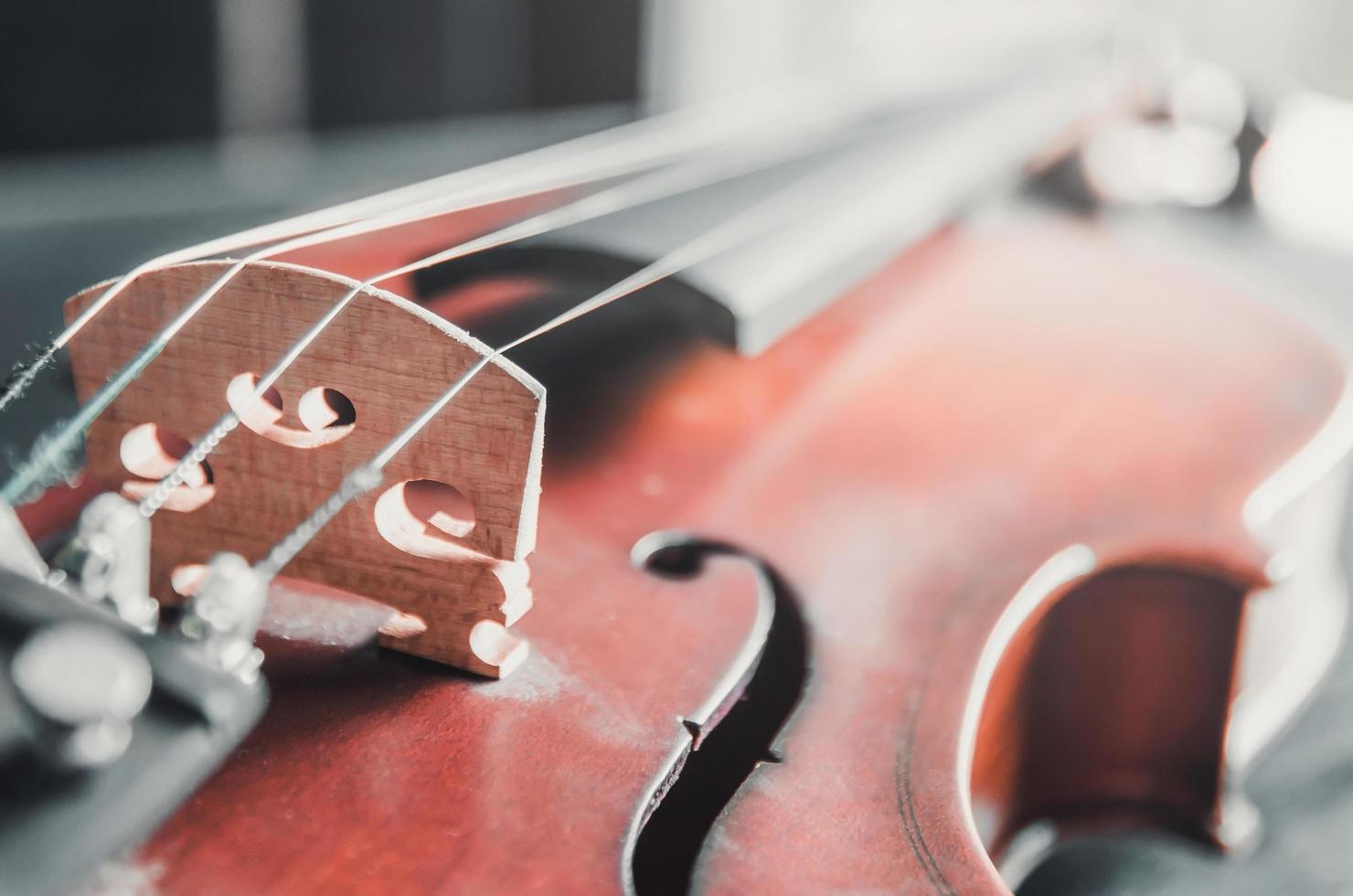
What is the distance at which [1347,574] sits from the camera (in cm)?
136

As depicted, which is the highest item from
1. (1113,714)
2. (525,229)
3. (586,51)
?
(525,229)

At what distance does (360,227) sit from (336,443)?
0.34 metres

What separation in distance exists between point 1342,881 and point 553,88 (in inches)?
82.2

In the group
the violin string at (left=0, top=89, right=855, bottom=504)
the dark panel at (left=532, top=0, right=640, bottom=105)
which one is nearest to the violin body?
the violin string at (left=0, top=89, right=855, bottom=504)

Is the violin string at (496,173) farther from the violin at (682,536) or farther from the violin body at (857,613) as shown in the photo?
the violin body at (857,613)

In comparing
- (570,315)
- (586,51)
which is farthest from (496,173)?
(586,51)

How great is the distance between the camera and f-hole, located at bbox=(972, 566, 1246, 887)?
0.73 metres

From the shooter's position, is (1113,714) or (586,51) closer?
(1113,714)

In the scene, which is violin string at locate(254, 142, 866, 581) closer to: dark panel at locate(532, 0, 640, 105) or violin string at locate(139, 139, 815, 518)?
violin string at locate(139, 139, 815, 518)

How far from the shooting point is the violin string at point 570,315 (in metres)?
0.44

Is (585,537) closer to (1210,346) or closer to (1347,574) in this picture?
(1210,346)

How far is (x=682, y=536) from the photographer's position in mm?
668

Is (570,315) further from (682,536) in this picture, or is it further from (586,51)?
(586,51)

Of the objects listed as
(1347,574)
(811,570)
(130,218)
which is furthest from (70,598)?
(1347,574)
